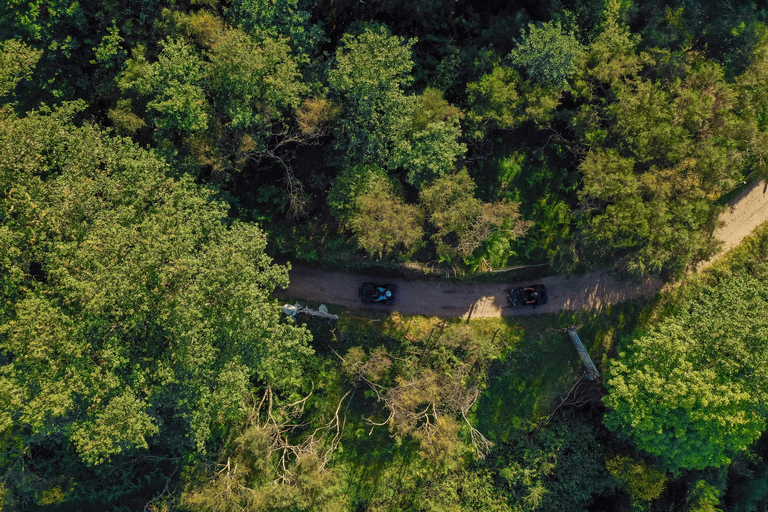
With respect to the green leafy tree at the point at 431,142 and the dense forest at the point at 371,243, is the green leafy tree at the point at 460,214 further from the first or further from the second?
the green leafy tree at the point at 431,142

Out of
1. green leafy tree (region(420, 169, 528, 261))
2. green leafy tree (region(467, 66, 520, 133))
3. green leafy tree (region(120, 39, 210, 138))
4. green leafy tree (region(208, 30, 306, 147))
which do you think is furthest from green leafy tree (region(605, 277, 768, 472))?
green leafy tree (region(120, 39, 210, 138))

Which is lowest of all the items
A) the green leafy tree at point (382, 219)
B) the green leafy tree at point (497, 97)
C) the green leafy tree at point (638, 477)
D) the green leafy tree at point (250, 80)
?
the green leafy tree at point (638, 477)

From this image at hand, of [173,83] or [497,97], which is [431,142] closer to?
[497,97]

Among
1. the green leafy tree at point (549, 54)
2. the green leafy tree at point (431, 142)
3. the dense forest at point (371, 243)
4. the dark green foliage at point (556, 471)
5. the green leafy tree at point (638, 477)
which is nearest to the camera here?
the dense forest at point (371, 243)

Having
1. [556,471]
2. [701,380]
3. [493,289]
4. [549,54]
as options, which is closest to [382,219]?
[493,289]

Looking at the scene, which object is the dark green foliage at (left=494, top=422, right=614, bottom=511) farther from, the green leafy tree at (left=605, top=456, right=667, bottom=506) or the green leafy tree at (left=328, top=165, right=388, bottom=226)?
the green leafy tree at (left=328, top=165, right=388, bottom=226)

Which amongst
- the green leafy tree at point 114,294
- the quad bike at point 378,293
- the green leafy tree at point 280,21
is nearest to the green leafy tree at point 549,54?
the green leafy tree at point 280,21
